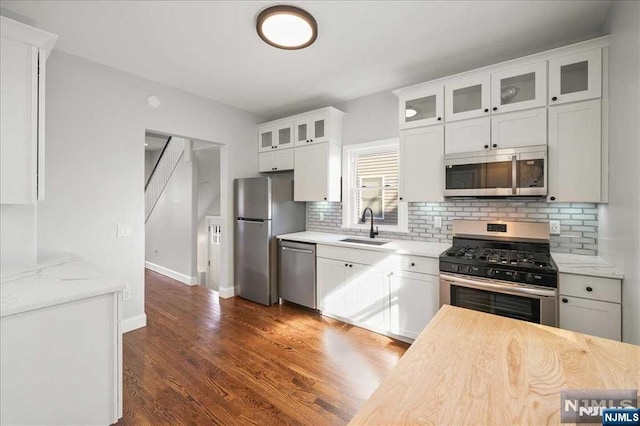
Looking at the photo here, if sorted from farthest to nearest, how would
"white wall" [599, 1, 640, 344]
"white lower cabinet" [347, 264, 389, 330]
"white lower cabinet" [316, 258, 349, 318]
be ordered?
"white lower cabinet" [316, 258, 349, 318]
"white lower cabinet" [347, 264, 389, 330]
"white wall" [599, 1, 640, 344]

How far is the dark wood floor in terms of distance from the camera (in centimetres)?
189

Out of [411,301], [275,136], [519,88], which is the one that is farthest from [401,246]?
[275,136]

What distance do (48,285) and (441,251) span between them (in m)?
2.94

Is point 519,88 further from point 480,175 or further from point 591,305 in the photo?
point 591,305

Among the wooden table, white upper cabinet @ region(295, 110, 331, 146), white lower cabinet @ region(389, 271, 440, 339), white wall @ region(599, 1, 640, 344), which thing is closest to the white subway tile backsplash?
white wall @ region(599, 1, 640, 344)

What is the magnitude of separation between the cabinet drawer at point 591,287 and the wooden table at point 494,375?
1.29 metres

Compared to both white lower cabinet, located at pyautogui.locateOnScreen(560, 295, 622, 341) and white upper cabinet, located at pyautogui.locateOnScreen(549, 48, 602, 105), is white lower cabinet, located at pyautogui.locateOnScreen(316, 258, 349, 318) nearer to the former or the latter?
white lower cabinet, located at pyautogui.locateOnScreen(560, 295, 622, 341)

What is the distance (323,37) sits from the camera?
240 cm

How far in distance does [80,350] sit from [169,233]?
410 centimetres

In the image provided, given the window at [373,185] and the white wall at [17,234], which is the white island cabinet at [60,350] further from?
the window at [373,185]

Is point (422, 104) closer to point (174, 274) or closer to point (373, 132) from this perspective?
point (373, 132)

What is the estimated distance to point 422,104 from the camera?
2934mm

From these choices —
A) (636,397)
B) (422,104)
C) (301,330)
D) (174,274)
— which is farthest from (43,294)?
(174,274)

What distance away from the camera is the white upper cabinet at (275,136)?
160 inches
